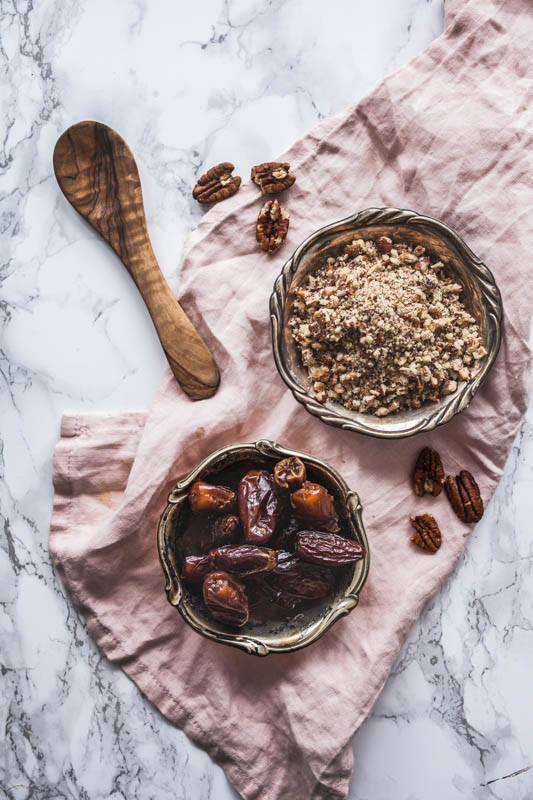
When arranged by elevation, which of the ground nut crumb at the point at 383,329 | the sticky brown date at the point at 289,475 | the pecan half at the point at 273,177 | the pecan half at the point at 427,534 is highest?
the pecan half at the point at 273,177

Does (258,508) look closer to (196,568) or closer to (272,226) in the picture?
(196,568)

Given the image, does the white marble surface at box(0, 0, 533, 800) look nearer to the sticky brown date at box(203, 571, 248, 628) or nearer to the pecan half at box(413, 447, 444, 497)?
the pecan half at box(413, 447, 444, 497)

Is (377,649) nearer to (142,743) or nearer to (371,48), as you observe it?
(142,743)

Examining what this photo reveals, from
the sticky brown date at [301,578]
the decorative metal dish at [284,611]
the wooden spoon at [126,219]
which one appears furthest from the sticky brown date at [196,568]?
the wooden spoon at [126,219]

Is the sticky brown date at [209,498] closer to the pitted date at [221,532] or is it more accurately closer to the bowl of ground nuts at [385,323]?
the pitted date at [221,532]

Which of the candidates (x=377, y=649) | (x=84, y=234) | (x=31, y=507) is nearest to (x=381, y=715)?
(x=377, y=649)

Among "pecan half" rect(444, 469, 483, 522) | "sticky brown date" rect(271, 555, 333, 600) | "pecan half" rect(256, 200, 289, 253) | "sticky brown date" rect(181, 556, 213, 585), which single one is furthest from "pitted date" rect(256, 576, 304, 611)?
"pecan half" rect(256, 200, 289, 253)

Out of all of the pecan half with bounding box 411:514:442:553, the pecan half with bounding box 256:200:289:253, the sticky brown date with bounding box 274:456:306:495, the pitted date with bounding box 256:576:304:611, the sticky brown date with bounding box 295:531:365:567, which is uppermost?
the pecan half with bounding box 256:200:289:253
